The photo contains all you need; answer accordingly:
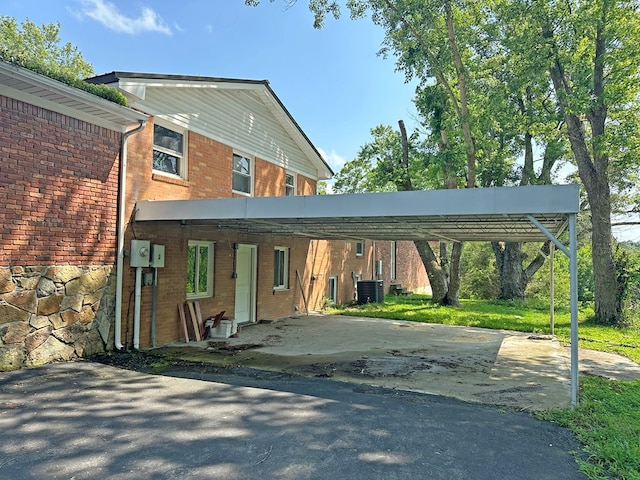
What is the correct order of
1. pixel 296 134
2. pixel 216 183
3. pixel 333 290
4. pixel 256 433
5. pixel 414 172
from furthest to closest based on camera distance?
pixel 414 172 → pixel 333 290 → pixel 296 134 → pixel 216 183 → pixel 256 433

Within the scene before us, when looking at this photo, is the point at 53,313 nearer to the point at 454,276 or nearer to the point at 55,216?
the point at 55,216

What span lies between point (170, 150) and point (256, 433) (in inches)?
260

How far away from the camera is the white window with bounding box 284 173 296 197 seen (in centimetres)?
1363

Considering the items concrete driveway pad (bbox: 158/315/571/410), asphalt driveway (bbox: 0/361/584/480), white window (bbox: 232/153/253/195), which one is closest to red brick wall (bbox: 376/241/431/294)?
white window (bbox: 232/153/253/195)

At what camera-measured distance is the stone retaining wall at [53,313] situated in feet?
19.4

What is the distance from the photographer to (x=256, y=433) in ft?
13.5

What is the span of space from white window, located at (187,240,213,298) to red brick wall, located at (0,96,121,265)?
211 cm

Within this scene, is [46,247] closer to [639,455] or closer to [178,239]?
[178,239]

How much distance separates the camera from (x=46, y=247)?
638cm

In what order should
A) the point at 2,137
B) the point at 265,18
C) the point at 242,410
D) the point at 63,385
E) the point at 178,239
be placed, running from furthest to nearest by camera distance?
1. the point at 265,18
2. the point at 178,239
3. the point at 2,137
4. the point at 63,385
5. the point at 242,410

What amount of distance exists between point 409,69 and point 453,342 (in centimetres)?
1043

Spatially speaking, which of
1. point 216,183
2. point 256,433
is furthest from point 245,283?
point 256,433

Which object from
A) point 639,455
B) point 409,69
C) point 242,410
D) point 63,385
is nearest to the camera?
point 639,455

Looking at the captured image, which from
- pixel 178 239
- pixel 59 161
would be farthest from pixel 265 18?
pixel 59 161
